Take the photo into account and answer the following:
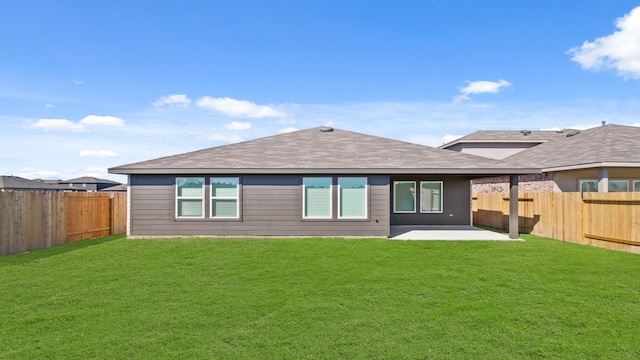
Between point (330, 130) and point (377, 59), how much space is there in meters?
6.63

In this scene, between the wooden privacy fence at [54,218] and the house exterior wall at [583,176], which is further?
the house exterior wall at [583,176]

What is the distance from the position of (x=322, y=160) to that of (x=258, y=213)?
294 cm

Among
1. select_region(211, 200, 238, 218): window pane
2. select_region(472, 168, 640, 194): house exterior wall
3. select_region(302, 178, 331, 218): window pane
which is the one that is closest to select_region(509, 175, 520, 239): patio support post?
select_region(472, 168, 640, 194): house exterior wall

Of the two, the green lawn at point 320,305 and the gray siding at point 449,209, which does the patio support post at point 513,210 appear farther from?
the gray siding at point 449,209

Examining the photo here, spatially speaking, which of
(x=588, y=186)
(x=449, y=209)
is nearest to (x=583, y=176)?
(x=588, y=186)

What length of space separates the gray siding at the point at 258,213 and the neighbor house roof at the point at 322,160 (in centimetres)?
43

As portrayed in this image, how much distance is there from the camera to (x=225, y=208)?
466 inches

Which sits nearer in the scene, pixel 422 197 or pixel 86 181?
pixel 422 197

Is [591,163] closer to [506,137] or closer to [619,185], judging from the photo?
[619,185]

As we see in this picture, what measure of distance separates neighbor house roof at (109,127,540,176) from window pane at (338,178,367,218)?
1.65 ft

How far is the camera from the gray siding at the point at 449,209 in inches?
618

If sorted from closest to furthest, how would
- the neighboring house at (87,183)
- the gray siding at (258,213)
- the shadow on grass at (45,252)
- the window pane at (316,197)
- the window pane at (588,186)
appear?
the shadow on grass at (45,252) < the gray siding at (258,213) < the window pane at (316,197) < the window pane at (588,186) < the neighboring house at (87,183)

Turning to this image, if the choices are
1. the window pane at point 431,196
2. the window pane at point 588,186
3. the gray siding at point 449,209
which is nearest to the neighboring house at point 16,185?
the gray siding at point 449,209

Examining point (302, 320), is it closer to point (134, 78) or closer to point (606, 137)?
point (134, 78)
